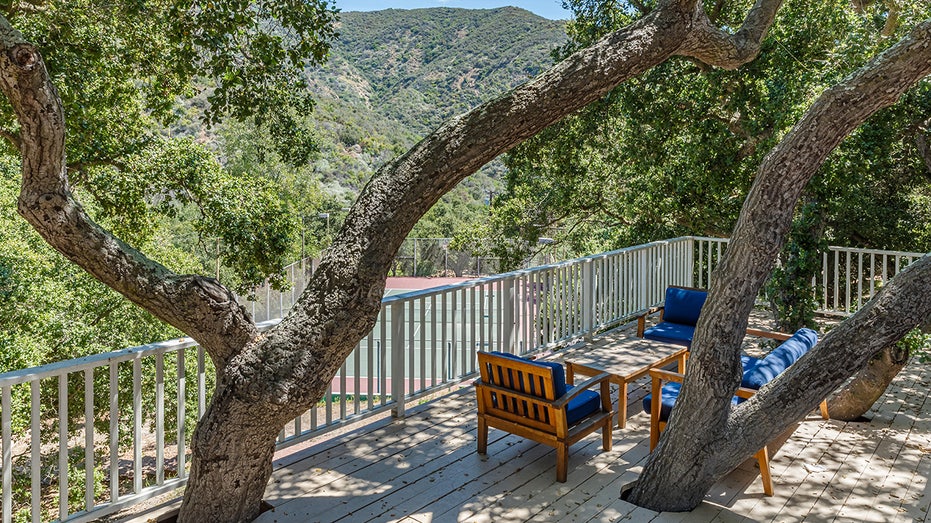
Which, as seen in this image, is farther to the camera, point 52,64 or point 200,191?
point 200,191

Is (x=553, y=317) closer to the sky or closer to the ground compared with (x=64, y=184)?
closer to the ground

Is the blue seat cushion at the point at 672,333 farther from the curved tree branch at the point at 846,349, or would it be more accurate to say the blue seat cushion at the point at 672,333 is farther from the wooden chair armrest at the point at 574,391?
the curved tree branch at the point at 846,349

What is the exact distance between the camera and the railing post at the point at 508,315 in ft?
18.5

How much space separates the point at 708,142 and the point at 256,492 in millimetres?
7542

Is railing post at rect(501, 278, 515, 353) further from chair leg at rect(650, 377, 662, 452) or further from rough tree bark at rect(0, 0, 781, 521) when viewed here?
rough tree bark at rect(0, 0, 781, 521)

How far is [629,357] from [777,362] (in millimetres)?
1096

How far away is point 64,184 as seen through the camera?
2.86 m

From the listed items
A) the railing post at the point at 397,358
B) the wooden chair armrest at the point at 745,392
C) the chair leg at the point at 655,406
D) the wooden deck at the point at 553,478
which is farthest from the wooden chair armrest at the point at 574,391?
the railing post at the point at 397,358

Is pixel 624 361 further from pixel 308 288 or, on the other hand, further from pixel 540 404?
pixel 308 288

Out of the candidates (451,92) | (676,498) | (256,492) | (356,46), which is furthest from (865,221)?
(356,46)

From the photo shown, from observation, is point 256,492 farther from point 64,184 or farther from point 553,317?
point 553,317

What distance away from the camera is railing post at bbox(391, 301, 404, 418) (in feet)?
14.9

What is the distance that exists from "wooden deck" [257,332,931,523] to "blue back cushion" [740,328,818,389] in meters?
0.39

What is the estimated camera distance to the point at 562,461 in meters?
3.72
